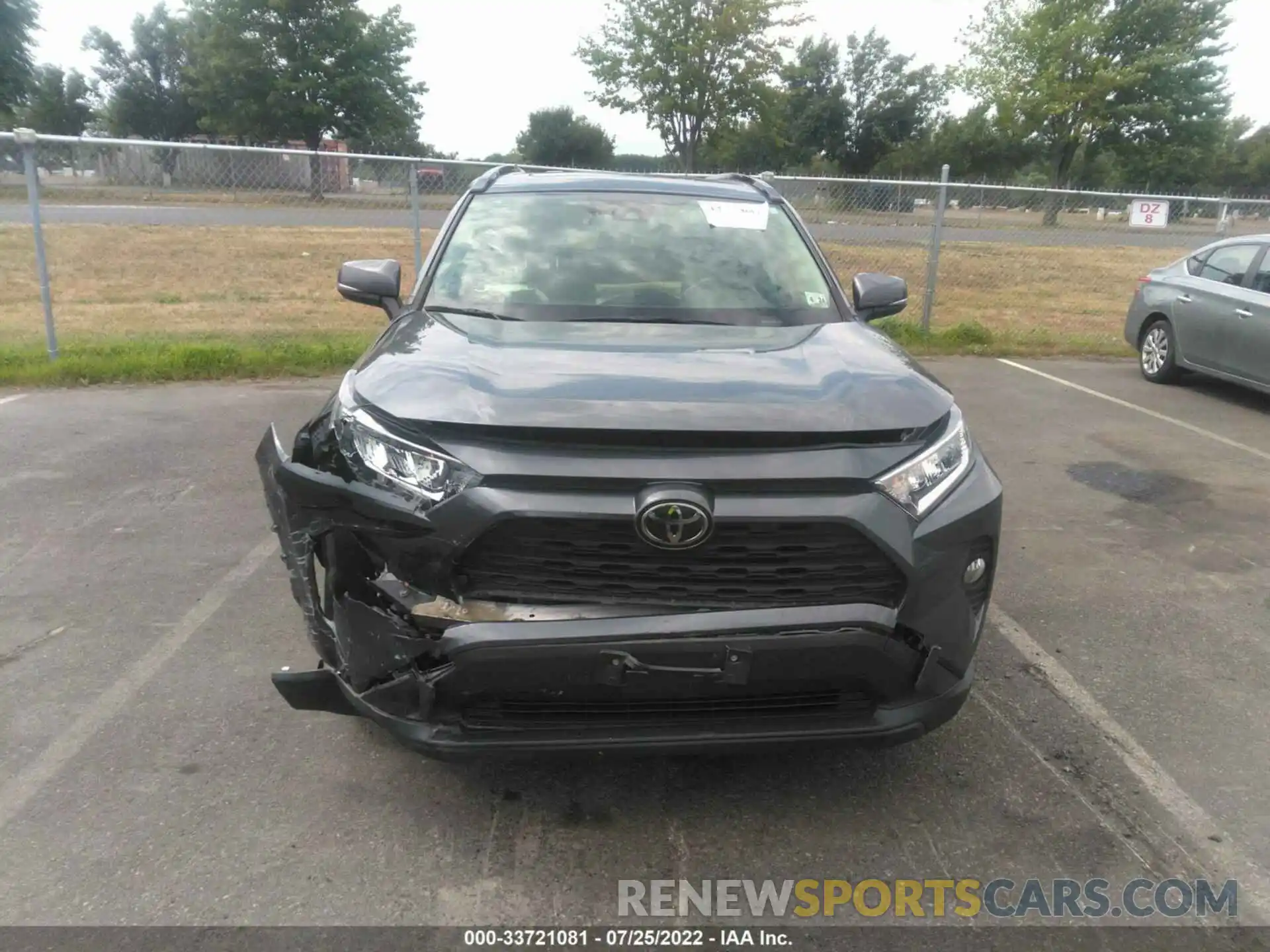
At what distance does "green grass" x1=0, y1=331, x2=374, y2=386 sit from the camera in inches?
329

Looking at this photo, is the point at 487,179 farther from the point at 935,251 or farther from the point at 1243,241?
the point at 935,251

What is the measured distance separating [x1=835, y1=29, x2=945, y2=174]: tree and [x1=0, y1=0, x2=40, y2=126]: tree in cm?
3961

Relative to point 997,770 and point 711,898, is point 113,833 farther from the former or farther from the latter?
point 997,770

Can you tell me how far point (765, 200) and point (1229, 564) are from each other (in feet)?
9.72

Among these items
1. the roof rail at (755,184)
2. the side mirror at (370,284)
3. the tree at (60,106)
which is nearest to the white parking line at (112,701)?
the side mirror at (370,284)

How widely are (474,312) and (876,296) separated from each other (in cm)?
172

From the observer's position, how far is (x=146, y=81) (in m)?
67.4

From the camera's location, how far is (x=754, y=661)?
2.37m

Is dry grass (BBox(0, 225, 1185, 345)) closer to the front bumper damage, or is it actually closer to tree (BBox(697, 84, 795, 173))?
the front bumper damage

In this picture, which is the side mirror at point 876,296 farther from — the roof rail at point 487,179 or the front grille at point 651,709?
the front grille at point 651,709

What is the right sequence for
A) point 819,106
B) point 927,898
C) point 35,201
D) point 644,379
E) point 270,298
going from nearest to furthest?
point 927,898, point 644,379, point 35,201, point 270,298, point 819,106

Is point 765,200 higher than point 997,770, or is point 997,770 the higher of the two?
point 765,200

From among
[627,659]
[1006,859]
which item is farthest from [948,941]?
[627,659]

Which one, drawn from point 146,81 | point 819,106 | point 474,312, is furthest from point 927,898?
point 146,81
